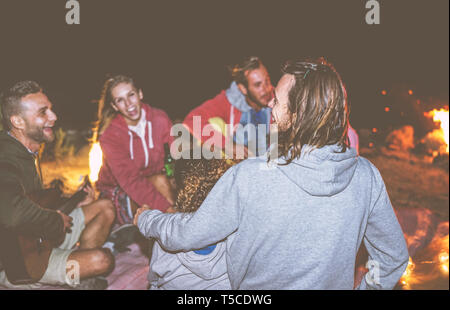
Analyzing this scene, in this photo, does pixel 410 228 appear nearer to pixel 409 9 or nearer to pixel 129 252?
pixel 129 252

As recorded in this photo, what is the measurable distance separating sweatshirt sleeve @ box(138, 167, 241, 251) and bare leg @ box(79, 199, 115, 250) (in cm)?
190

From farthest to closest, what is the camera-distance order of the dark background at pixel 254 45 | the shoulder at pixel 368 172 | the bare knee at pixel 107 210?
the dark background at pixel 254 45
the bare knee at pixel 107 210
the shoulder at pixel 368 172

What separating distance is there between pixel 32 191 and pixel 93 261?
0.81 m

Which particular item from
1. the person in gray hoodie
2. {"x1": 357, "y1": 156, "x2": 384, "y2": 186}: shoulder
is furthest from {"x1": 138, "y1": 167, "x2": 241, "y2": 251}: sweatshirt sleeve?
{"x1": 357, "y1": 156, "x2": 384, "y2": 186}: shoulder

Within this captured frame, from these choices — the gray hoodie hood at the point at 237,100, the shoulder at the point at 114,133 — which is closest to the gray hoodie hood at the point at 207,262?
the shoulder at the point at 114,133

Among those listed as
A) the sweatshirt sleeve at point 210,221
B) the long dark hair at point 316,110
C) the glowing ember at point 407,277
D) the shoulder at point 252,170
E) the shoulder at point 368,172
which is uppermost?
the long dark hair at point 316,110

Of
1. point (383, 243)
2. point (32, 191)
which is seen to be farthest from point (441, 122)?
point (32, 191)

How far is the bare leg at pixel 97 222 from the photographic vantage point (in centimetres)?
308

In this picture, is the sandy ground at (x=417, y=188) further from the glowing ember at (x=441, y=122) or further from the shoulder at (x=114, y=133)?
the shoulder at (x=114, y=133)

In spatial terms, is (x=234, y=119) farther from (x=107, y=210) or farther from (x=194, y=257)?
(x=194, y=257)

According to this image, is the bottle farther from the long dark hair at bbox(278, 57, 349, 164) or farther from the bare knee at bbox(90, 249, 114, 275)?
the long dark hair at bbox(278, 57, 349, 164)

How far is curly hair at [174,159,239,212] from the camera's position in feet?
5.63

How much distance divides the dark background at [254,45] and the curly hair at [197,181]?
4681 millimetres

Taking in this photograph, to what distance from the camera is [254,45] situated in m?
7.79
